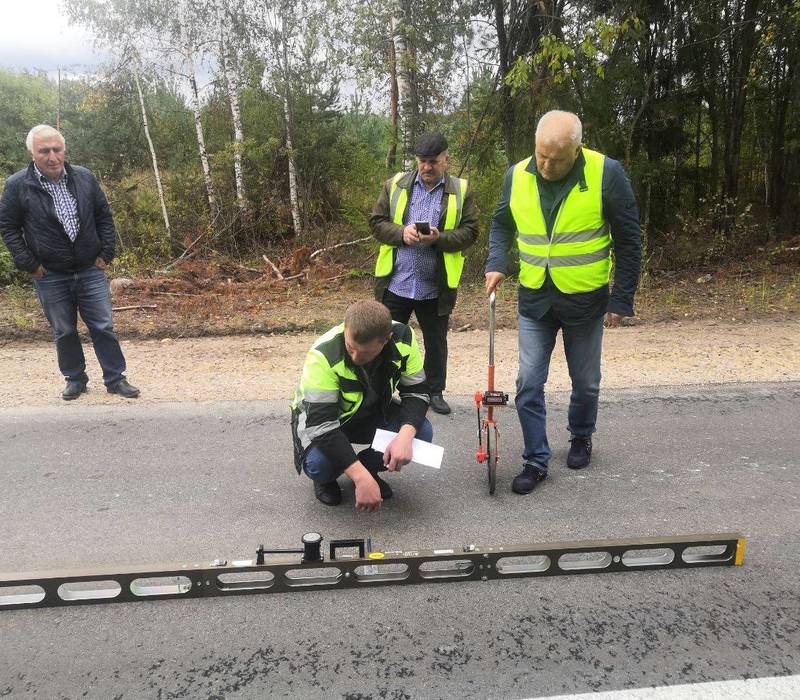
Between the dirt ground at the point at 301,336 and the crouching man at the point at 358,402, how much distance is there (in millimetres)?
2078

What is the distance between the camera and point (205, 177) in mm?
14703

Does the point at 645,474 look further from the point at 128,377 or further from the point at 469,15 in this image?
the point at 469,15

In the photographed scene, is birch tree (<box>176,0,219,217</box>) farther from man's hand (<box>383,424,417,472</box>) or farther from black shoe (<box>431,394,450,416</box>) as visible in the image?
man's hand (<box>383,424,417,472</box>)

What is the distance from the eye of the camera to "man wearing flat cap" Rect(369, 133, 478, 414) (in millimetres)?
4523

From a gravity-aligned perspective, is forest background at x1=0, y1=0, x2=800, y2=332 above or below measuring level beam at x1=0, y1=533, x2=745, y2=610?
above

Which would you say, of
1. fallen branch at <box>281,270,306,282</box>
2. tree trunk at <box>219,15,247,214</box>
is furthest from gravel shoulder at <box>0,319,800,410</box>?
tree trunk at <box>219,15,247,214</box>

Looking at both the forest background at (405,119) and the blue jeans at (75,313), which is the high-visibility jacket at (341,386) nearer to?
the blue jeans at (75,313)

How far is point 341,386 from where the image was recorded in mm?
3146

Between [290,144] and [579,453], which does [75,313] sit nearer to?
[579,453]

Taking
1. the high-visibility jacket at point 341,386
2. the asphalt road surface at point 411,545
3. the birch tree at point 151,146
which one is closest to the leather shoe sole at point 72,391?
the asphalt road surface at point 411,545

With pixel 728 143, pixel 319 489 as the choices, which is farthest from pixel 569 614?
pixel 728 143

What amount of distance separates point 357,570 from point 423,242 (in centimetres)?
244

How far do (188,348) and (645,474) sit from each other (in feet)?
16.8

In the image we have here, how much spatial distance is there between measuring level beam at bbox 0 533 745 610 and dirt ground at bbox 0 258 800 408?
2.63m
